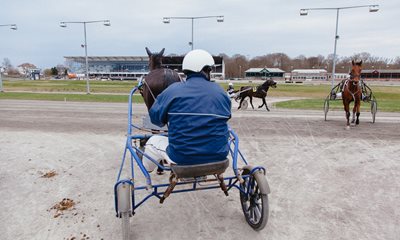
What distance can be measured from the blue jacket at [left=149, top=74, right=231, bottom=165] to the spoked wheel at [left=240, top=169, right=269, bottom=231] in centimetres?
59

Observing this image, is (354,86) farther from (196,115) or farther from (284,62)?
(284,62)

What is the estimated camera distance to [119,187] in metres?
2.87

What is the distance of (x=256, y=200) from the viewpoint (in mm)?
3193

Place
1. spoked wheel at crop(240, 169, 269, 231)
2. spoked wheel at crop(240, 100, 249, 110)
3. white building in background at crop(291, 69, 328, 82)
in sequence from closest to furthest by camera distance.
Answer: spoked wheel at crop(240, 169, 269, 231), spoked wheel at crop(240, 100, 249, 110), white building in background at crop(291, 69, 328, 82)

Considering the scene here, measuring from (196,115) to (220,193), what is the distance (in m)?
1.98

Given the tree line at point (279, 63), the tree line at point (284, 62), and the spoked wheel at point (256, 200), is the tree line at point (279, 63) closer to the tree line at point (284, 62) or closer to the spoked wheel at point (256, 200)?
the tree line at point (284, 62)

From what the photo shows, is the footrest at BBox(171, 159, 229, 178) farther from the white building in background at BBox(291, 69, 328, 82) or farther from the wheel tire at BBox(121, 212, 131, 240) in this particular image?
the white building in background at BBox(291, 69, 328, 82)

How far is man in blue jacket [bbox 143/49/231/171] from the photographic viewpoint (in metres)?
2.64

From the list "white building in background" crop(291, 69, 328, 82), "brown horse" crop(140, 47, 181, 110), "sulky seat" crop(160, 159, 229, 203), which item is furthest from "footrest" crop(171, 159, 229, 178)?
"white building in background" crop(291, 69, 328, 82)

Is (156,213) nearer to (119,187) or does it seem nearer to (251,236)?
(119,187)

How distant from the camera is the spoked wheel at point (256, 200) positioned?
2.94 m

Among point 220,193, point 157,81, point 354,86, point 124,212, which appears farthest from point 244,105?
point 124,212

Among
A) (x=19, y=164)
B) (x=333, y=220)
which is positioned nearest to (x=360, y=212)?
(x=333, y=220)

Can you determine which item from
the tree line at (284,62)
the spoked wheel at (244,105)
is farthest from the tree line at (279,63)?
the spoked wheel at (244,105)
